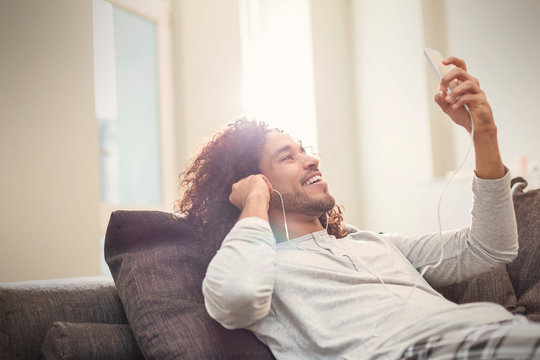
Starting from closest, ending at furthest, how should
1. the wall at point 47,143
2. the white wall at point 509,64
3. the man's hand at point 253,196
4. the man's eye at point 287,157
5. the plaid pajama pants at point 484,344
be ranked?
the plaid pajama pants at point 484,344 < the man's hand at point 253,196 < the man's eye at point 287,157 < the wall at point 47,143 < the white wall at point 509,64

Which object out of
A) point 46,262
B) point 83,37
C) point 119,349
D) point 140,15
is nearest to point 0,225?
point 46,262

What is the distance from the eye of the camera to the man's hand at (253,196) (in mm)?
1341

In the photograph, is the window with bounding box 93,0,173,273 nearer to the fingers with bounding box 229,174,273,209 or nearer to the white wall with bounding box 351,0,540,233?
the white wall with bounding box 351,0,540,233

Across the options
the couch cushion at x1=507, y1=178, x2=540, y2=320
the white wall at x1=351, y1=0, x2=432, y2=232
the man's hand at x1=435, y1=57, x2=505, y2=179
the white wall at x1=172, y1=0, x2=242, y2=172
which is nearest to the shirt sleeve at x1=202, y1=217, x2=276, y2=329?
the man's hand at x1=435, y1=57, x2=505, y2=179

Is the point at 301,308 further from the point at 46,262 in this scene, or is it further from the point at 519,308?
the point at 46,262

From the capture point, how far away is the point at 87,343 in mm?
1182

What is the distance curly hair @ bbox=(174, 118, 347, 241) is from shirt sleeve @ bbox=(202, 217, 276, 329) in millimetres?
339

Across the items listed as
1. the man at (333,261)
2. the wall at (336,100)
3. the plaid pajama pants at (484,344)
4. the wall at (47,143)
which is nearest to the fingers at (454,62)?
the man at (333,261)

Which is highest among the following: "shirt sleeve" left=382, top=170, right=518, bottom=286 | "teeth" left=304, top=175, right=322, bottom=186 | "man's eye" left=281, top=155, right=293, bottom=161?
"man's eye" left=281, top=155, right=293, bottom=161

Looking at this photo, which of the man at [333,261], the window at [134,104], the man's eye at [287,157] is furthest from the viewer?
the window at [134,104]

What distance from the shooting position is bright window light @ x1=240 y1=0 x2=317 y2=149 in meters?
4.54

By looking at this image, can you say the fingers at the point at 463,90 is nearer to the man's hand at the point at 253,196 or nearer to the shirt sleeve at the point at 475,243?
the shirt sleeve at the point at 475,243

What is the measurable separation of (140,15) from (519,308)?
9.96 ft

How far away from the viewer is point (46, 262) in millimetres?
2691
